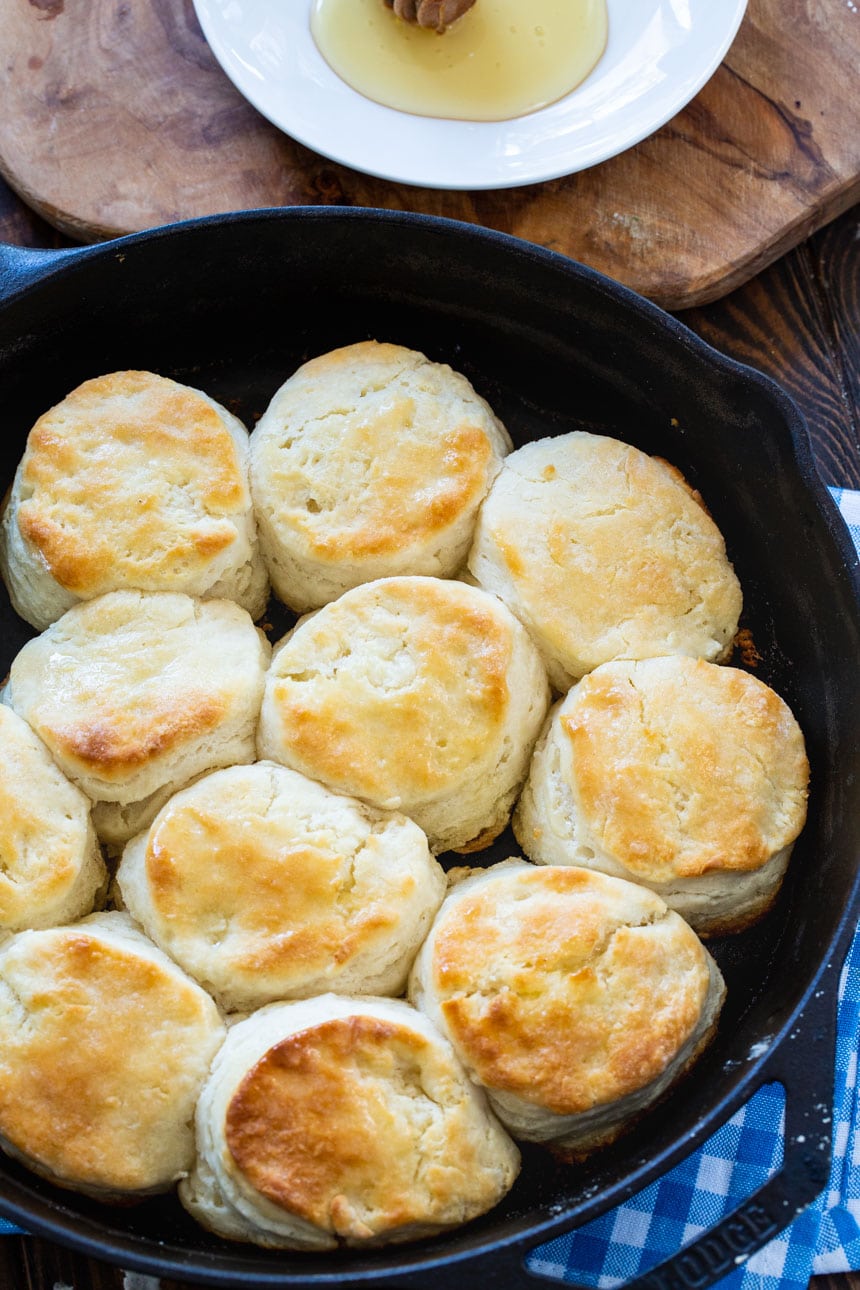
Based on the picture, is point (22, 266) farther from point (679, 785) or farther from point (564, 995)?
point (564, 995)

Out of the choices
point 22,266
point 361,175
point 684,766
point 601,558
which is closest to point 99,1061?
point 684,766

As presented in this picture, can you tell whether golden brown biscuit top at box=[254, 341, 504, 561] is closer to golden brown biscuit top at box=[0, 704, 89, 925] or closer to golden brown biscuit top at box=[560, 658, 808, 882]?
golden brown biscuit top at box=[560, 658, 808, 882]

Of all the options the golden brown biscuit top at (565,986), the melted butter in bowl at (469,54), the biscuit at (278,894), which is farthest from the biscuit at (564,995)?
the melted butter in bowl at (469,54)

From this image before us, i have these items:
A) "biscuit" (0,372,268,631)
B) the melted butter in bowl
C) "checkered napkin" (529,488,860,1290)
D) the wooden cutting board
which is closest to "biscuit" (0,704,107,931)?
"biscuit" (0,372,268,631)

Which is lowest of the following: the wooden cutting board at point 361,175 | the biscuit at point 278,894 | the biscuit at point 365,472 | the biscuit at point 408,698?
the biscuit at point 278,894

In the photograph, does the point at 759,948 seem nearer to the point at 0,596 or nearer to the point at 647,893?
the point at 647,893

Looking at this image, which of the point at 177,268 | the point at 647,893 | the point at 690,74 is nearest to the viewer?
the point at 647,893

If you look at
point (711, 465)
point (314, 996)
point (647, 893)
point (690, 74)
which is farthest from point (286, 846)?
point (690, 74)

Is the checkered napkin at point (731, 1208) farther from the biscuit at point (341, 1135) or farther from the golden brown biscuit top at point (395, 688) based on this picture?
the golden brown biscuit top at point (395, 688)
